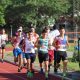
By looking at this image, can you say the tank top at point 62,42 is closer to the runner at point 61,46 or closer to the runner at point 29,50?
the runner at point 61,46

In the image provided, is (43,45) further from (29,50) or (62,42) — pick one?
(62,42)

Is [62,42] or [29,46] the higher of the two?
[62,42]

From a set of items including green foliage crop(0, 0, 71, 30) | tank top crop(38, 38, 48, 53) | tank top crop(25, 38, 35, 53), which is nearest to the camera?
tank top crop(38, 38, 48, 53)

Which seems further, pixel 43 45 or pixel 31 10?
pixel 31 10

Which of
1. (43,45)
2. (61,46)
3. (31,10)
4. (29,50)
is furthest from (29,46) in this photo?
(31,10)

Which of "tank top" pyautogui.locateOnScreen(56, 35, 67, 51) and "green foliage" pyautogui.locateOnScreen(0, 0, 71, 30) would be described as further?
"green foliage" pyautogui.locateOnScreen(0, 0, 71, 30)

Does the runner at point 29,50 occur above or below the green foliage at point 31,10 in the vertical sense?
below

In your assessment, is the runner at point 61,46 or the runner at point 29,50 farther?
the runner at point 61,46

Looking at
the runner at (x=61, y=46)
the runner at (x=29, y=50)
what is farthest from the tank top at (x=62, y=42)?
the runner at (x=29, y=50)

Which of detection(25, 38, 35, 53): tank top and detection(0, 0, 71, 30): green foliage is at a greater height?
detection(0, 0, 71, 30): green foliage

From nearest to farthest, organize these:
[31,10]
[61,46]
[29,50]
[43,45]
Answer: [43,45]
[29,50]
[61,46]
[31,10]

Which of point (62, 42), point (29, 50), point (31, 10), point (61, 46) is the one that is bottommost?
point (29, 50)

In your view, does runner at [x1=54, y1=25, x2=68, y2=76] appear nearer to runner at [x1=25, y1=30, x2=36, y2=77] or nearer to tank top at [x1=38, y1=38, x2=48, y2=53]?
tank top at [x1=38, y1=38, x2=48, y2=53]

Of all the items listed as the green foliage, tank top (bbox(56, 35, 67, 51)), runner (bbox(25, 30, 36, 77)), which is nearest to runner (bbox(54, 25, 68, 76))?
tank top (bbox(56, 35, 67, 51))
